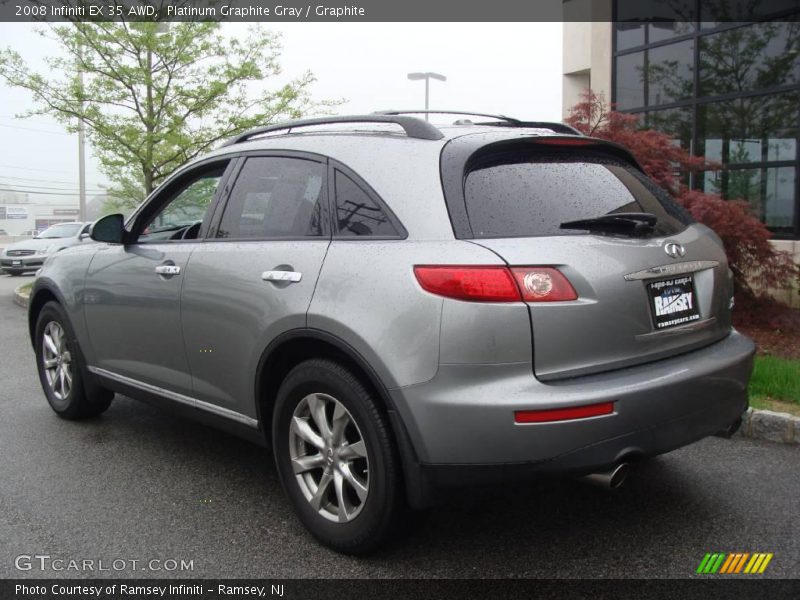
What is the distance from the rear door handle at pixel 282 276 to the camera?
3236 mm

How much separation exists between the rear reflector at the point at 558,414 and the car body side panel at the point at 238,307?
1.00 metres

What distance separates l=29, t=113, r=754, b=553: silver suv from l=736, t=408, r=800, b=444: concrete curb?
152cm

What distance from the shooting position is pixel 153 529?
11.3 feet

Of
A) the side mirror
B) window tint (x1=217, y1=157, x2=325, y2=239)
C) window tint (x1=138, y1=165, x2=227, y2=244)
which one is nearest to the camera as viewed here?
window tint (x1=217, y1=157, x2=325, y2=239)

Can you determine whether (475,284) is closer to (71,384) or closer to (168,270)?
(168,270)

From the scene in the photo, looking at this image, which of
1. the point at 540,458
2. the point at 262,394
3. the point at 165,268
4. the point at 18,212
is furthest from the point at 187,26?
the point at 18,212

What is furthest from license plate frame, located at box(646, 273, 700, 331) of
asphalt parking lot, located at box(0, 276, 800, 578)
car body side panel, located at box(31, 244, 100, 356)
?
car body side panel, located at box(31, 244, 100, 356)

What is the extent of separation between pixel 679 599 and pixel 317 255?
6.30 ft

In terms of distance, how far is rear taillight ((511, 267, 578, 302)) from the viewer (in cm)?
270

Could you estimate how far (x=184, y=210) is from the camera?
4379 millimetres

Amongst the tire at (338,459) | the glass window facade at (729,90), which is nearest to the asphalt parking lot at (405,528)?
the tire at (338,459)

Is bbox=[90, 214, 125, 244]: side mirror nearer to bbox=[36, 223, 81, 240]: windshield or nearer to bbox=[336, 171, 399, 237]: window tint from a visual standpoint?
bbox=[336, 171, 399, 237]: window tint

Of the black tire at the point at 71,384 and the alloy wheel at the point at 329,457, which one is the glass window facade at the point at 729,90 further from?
the alloy wheel at the point at 329,457

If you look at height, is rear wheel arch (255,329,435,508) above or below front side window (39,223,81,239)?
below
